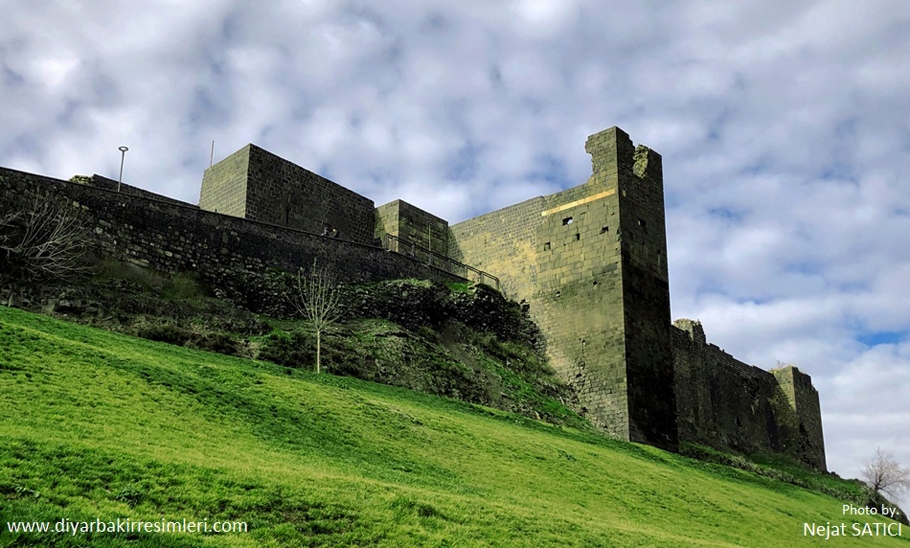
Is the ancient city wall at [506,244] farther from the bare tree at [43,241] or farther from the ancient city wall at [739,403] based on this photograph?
the bare tree at [43,241]

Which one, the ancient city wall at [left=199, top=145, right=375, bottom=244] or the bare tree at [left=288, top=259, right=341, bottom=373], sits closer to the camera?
the bare tree at [left=288, top=259, right=341, bottom=373]

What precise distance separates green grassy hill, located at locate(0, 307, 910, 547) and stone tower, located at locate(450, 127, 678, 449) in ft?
17.6

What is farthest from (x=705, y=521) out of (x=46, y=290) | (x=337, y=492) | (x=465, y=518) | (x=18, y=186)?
(x=18, y=186)

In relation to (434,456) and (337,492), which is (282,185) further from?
(337,492)

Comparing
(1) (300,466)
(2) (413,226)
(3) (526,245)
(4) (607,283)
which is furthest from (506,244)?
(1) (300,466)

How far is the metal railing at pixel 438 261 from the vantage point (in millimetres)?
36031

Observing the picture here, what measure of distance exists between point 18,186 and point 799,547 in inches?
785

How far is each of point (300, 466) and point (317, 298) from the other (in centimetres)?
1351

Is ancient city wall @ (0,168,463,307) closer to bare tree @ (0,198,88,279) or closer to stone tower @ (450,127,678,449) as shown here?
bare tree @ (0,198,88,279)

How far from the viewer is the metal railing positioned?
3603cm

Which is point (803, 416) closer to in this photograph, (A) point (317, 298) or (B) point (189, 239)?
(A) point (317, 298)

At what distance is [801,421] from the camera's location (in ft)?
159

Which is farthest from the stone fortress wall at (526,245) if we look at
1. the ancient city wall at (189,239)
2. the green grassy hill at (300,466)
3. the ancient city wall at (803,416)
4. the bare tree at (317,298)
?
the ancient city wall at (803,416)

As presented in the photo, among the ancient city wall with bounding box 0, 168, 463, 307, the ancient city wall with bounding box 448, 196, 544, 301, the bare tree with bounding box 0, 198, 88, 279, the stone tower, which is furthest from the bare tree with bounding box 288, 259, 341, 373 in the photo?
the ancient city wall with bounding box 448, 196, 544, 301
